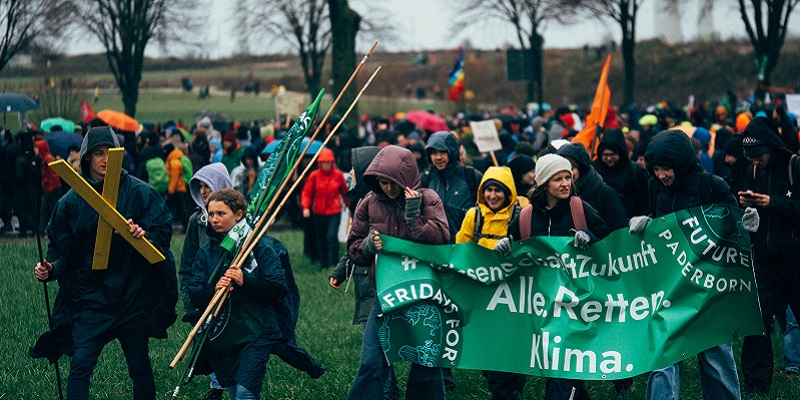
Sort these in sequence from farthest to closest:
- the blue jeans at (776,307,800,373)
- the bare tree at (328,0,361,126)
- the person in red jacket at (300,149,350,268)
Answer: the bare tree at (328,0,361,126) < the person in red jacket at (300,149,350,268) < the blue jeans at (776,307,800,373)

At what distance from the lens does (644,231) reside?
258 inches

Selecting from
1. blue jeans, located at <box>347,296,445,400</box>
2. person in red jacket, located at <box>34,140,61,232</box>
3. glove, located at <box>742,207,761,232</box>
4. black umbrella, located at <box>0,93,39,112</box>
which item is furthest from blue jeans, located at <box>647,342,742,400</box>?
person in red jacket, located at <box>34,140,61,232</box>

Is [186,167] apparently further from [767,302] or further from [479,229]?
[767,302]

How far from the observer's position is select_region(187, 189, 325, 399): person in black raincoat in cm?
618

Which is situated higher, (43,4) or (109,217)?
(43,4)

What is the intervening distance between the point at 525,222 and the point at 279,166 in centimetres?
153

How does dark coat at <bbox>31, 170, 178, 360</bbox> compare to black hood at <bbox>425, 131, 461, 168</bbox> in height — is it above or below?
below

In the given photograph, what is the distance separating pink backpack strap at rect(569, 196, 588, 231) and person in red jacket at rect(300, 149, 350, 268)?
7.55 m

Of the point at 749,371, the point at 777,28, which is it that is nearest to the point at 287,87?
the point at 777,28

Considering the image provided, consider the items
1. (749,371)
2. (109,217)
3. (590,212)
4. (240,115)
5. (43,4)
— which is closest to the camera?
(109,217)

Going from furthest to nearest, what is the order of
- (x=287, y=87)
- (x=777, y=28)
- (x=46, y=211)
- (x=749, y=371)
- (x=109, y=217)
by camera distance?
(x=287, y=87), (x=777, y=28), (x=46, y=211), (x=749, y=371), (x=109, y=217)

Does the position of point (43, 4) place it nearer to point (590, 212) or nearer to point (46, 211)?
point (46, 211)

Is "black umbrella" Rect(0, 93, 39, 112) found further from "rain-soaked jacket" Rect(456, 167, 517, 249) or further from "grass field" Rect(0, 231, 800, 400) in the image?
"rain-soaked jacket" Rect(456, 167, 517, 249)

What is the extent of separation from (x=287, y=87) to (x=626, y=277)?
62952mm
